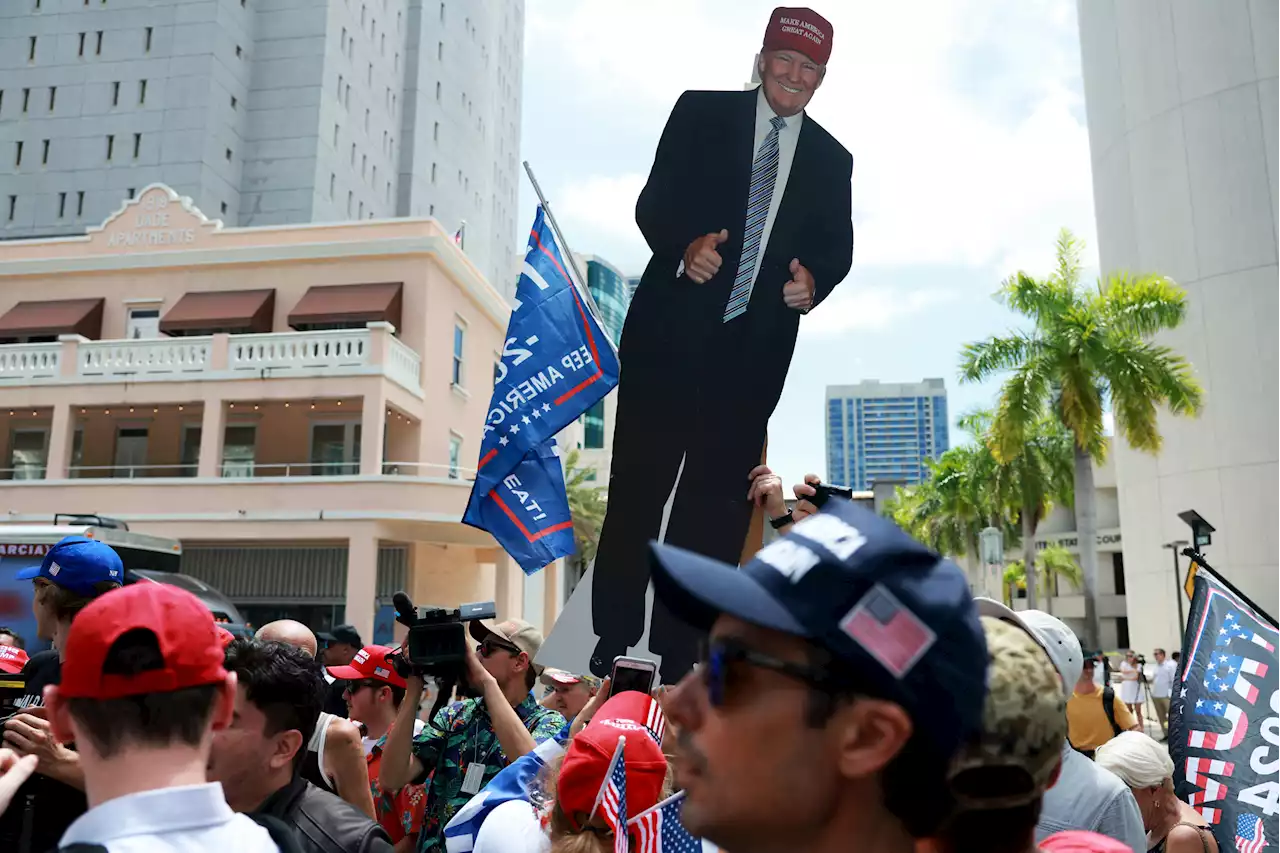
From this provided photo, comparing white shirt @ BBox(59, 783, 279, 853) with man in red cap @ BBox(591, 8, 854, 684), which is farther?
man in red cap @ BBox(591, 8, 854, 684)

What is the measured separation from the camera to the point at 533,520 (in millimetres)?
7164

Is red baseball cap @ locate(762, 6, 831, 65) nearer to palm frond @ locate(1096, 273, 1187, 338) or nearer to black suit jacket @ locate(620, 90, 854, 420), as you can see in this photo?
black suit jacket @ locate(620, 90, 854, 420)

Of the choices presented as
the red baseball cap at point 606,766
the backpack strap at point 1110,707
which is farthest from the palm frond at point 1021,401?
the red baseball cap at point 606,766

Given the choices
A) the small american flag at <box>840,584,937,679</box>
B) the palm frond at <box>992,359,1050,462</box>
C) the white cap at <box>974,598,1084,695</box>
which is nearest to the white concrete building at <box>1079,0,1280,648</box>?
the palm frond at <box>992,359,1050,462</box>

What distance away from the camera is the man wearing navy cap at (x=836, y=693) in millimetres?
1304

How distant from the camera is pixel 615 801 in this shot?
2.60 metres

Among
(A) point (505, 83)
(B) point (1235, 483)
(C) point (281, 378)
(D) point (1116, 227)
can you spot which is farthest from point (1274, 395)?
(A) point (505, 83)

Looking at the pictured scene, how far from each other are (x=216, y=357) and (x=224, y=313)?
1940mm

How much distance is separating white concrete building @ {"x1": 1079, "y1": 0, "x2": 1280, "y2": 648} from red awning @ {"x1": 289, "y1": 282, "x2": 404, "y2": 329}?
78.1 ft

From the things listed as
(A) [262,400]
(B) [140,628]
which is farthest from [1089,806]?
(A) [262,400]

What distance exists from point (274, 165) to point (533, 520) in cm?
4279

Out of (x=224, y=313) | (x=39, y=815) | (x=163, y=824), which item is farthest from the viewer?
(x=224, y=313)

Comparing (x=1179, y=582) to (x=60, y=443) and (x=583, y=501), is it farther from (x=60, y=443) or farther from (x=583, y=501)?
(x=60, y=443)

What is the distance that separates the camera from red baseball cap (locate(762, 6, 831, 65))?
6.98 m
